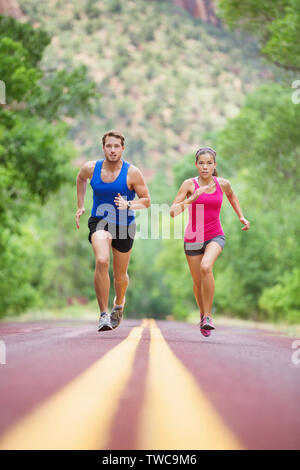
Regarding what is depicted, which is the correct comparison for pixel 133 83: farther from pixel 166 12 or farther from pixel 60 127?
pixel 60 127

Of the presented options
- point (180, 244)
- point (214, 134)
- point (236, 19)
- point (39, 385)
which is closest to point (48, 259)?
point (180, 244)

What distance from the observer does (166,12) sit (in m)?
175

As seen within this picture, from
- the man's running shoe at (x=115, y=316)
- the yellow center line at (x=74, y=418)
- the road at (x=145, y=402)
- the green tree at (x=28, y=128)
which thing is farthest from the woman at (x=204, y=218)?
the green tree at (x=28, y=128)

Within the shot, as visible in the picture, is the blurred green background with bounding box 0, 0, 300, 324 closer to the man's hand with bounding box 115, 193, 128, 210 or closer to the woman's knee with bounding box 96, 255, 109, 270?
the woman's knee with bounding box 96, 255, 109, 270

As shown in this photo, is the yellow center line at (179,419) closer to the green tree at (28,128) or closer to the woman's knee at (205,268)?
the woman's knee at (205,268)

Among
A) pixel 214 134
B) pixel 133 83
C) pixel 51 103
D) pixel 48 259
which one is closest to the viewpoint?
pixel 51 103

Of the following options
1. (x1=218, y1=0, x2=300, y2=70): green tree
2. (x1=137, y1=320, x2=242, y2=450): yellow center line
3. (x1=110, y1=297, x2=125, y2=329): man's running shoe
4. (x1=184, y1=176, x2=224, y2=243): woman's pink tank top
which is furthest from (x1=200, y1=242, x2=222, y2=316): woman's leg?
(x1=218, y1=0, x2=300, y2=70): green tree

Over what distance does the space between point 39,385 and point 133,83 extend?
475 feet

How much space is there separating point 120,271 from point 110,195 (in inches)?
50.7

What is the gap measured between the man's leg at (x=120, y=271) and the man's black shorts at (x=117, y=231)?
98mm

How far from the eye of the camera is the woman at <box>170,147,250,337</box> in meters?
7.41

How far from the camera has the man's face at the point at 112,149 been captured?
279 inches

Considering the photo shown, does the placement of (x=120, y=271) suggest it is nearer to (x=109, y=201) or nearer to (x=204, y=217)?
(x=109, y=201)

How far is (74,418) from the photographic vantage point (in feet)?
8.43
